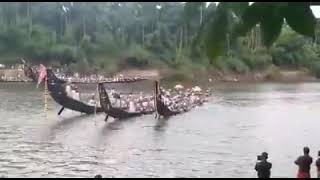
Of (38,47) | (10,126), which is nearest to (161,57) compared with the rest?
(38,47)

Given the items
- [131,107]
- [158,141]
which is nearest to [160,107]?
[131,107]

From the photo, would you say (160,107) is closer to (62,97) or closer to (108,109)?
(108,109)

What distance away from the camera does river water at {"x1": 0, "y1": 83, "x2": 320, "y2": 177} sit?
11.2 meters

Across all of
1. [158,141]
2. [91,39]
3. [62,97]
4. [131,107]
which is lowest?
[158,141]

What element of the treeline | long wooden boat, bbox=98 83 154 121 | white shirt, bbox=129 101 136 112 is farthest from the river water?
the treeline

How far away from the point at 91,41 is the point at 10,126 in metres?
12.6

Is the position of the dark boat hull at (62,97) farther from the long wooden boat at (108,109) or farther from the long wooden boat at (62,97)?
the long wooden boat at (108,109)

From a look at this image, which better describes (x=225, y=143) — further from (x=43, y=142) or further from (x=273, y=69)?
(x=273, y=69)

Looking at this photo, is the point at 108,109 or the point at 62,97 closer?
the point at 108,109

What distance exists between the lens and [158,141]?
15.1 meters

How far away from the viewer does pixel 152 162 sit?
11.9 metres

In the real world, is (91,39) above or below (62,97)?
above

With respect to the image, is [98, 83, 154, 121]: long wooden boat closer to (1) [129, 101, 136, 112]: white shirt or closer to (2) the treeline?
(1) [129, 101, 136, 112]: white shirt

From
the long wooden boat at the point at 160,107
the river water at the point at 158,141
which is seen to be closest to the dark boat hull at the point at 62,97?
the river water at the point at 158,141
